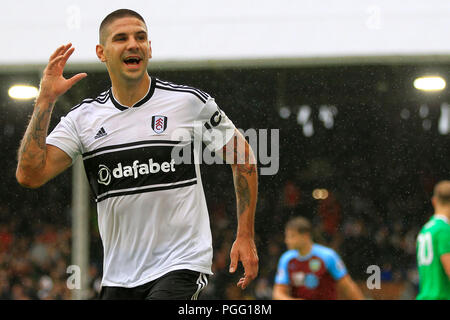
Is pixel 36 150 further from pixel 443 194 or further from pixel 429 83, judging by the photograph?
pixel 429 83

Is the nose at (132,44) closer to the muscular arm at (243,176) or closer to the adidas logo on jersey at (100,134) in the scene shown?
the adidas logo on jersey at (100,134)

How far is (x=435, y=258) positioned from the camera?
4723 millimetres

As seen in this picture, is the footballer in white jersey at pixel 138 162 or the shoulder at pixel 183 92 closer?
the footballer in white jersey at pixel 138 162

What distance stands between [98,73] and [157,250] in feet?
11.1

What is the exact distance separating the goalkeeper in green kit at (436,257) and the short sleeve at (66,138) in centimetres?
240

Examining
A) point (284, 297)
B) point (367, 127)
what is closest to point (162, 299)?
point (284, 297)

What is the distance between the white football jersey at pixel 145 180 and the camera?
10.9ft

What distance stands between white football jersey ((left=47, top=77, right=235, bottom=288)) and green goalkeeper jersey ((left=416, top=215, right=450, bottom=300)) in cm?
191

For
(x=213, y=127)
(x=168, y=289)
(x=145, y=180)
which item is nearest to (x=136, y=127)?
(x=145, y=180)

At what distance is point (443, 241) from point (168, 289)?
7.22 ft

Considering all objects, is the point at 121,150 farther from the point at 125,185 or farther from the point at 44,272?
the point at 44,272

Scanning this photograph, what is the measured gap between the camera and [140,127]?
135 inches

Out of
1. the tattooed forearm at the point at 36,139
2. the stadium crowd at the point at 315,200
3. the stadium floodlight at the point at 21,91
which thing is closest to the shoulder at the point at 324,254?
the stadium crowd at the point at 315,200

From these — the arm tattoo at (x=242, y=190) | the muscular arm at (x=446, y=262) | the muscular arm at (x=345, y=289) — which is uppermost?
the arm tattoo at (x=242, y=190)
